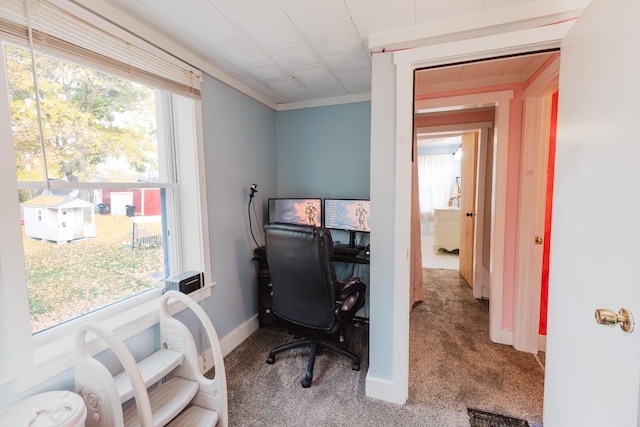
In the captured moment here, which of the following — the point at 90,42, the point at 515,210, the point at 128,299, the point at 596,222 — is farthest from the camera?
the point at 515,210

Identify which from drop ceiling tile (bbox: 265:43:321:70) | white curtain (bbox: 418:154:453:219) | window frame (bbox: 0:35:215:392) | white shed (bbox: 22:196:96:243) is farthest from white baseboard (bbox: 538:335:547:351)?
white curtain (bbox: 418:154:453:219)

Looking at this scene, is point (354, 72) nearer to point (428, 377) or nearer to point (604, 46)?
point (604, 46)

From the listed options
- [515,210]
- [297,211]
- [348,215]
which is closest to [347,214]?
[348,215]

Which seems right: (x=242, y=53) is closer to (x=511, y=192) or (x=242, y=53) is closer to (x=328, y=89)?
(x=328, y=89)

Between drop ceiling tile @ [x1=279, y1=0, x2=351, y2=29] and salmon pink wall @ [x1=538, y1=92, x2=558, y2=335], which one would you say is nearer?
drop ceiling tile @ [x1=279, y1=0, x2=351, y2=29]

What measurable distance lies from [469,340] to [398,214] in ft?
5.12

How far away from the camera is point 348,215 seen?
2529 mm

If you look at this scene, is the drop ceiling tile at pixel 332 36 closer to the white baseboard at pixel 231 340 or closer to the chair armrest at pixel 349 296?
the chair armrest at pixel 349 296

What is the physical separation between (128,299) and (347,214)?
5.75 ft

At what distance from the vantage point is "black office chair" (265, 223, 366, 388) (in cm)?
167

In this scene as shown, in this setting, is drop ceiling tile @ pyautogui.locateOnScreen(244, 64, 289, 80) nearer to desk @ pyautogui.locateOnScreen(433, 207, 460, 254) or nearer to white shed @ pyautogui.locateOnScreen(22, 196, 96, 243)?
white shed @ pyautogui.locateOnScreen(22, 196, 96, 243)

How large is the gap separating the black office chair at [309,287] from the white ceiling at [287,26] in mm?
1132

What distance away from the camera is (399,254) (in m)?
1.58

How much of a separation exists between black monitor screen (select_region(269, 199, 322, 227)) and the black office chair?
0.82 meters
